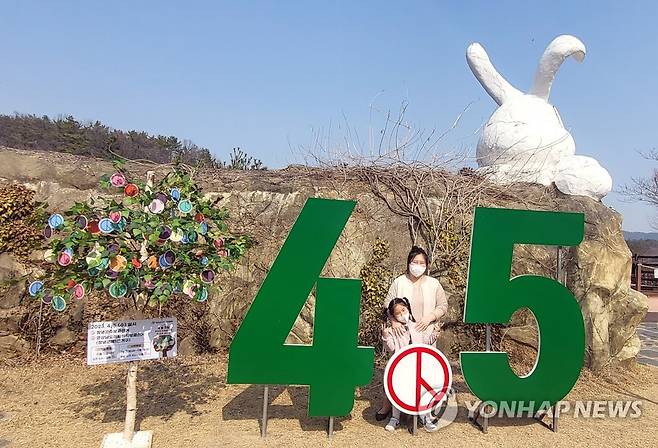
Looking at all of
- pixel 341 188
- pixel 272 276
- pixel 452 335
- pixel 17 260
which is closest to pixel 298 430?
pixel 272 276

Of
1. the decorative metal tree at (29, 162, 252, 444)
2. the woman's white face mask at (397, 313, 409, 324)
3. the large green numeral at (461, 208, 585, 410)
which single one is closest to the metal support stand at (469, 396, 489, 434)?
the large green numeral at (461, 208, 585, 410)

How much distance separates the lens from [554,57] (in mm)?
6477

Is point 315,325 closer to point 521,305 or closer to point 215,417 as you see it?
point 215,417

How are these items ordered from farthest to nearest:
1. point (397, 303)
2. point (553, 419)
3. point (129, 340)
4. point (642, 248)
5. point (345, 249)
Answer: point (642, 248) < point (345, 249) < point (553, 419) < point (397, 303) < point (129, 340)

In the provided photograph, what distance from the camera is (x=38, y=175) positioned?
559 centimetres

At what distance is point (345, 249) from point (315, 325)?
7.98ft

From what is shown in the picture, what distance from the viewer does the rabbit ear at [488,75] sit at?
7.16m

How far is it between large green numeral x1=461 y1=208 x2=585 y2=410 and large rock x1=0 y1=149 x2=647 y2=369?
6.66 ft

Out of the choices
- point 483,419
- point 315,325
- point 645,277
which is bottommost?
point 483,419

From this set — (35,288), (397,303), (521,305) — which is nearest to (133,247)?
Result: (35,288)

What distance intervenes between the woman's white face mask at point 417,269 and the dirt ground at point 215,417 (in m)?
1.27

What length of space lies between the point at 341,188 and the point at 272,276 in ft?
9.07

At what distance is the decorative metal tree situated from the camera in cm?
279

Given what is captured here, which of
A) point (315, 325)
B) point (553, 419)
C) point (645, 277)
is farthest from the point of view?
point (645, 277)
